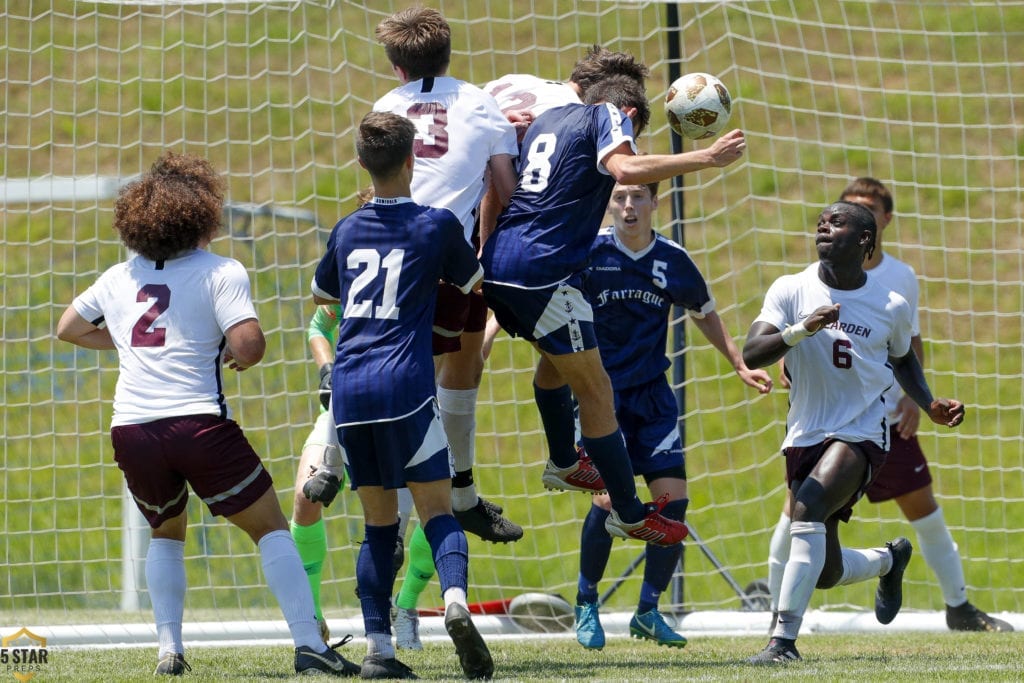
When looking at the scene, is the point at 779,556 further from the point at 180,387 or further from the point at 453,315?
→ the point at 180,387

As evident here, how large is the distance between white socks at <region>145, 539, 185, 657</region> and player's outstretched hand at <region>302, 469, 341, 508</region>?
2.25ft

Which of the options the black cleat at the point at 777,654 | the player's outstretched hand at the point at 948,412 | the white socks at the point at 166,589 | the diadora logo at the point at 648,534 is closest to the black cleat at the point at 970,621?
the player's outstretched hand at the point at 948,412

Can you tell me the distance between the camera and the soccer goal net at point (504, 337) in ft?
30.3

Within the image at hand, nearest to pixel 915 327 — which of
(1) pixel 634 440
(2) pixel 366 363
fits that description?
(1) pixel 634 440

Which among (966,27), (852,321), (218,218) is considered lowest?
(852,321)

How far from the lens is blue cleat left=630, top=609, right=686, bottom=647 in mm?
6758

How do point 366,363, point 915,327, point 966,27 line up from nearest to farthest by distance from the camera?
point 366,363 → point 915,327 → point 966,27

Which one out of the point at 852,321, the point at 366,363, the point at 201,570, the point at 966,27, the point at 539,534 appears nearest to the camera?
the point at 366,363

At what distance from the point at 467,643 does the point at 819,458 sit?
6.33ft

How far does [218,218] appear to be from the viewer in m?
5.50

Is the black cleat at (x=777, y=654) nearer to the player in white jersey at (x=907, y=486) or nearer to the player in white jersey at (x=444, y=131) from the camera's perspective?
the player in white jersey at (x=907, y=486)

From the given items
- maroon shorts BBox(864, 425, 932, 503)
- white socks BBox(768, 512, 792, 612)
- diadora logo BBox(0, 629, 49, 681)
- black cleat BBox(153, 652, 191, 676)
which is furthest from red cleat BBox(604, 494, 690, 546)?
diadora logo BBox(0, 629, 49, 681)

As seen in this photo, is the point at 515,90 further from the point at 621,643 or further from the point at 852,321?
the point at 621,643

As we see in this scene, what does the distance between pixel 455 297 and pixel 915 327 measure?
9.07 feet
